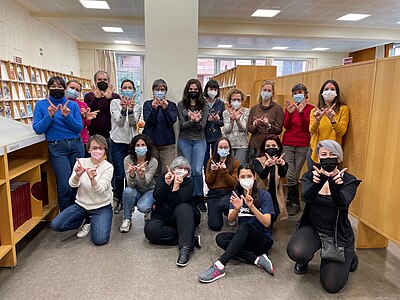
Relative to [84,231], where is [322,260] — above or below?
above

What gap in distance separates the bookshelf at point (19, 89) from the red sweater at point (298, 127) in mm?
3839

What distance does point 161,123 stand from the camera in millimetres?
3330

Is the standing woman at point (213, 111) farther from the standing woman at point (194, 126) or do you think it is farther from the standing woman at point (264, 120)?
the standing woman at point (264, 120)

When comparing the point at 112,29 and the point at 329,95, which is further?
the point at 112,29

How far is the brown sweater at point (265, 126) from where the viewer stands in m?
3.38

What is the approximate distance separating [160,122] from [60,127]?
98 centimetres

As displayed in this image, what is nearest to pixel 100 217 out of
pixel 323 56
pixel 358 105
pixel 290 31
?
pixel 358 105

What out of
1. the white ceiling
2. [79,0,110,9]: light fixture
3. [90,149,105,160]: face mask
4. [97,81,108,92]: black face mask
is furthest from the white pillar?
[79,0,110,9]: light fixture

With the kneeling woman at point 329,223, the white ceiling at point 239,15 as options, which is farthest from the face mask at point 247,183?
the white ceiling at point 239,15

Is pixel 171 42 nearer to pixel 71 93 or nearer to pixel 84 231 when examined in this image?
pixel 71 93

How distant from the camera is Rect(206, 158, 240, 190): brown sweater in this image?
3133 mm

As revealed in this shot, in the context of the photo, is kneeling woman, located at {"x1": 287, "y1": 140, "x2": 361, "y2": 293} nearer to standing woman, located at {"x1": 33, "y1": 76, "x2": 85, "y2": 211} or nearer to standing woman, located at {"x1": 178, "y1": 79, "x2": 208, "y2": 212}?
standing woman, located at {"x1": 178, "y1": 79, "x2": 208, "y2": 212}

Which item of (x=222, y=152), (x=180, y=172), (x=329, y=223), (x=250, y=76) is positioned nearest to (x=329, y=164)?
(x=329, y=223)

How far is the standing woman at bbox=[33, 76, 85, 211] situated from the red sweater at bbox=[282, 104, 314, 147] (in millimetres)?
2234
